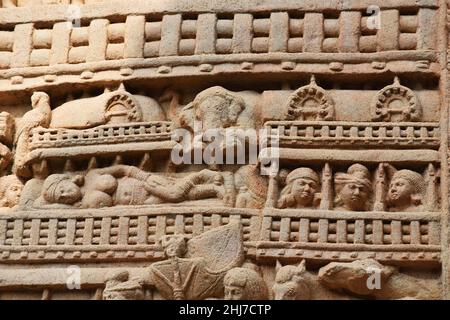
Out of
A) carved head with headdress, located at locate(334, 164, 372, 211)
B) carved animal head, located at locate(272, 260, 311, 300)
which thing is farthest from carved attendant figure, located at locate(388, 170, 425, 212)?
carved animal head, located at locate(272, 260, 311, 300)

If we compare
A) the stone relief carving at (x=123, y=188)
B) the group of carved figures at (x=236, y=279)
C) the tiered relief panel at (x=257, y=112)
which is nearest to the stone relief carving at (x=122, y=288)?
the group of carved figures at (x=236, y=279)

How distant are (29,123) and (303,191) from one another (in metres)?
1.71

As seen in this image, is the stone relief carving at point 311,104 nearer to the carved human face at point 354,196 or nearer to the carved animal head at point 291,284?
the carved human face at point 354,196

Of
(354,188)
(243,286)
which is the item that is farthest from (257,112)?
(243,286)

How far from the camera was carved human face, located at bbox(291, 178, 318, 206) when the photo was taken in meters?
7.51

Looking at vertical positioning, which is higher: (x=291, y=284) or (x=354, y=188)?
(x=354, y=188)

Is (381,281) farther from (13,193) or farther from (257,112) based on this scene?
(13,193)

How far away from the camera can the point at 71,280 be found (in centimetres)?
752

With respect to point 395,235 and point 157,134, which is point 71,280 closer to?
point 157,134

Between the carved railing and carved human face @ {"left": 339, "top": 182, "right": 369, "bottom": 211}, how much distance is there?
257mm

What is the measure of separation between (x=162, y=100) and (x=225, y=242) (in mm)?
1110

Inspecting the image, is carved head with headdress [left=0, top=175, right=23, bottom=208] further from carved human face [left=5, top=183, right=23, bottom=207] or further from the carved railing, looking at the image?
the carved railing

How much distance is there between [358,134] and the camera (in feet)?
25.1
